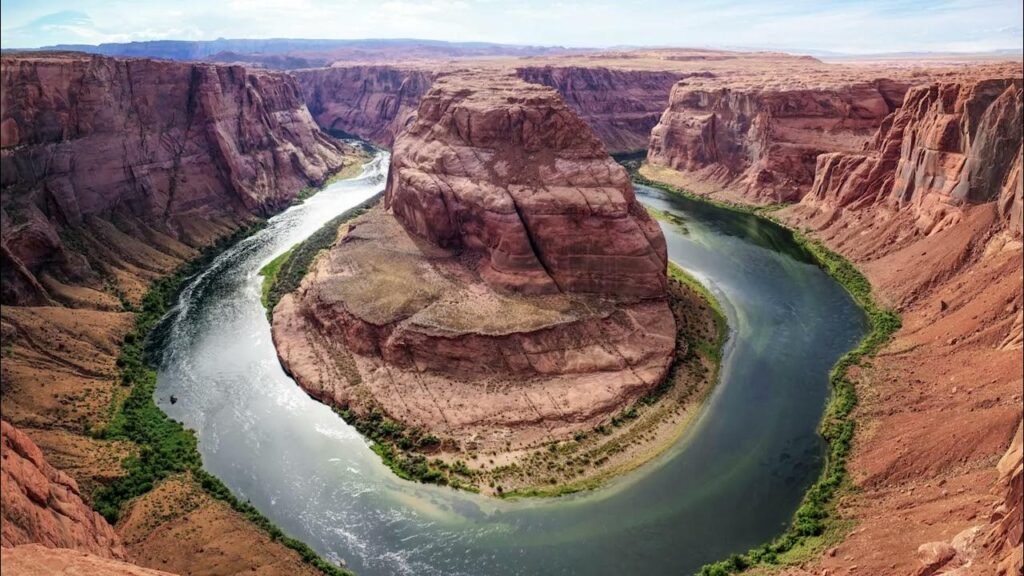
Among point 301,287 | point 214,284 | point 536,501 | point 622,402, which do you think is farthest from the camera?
point 214,284

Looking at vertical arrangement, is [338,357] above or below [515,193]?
below

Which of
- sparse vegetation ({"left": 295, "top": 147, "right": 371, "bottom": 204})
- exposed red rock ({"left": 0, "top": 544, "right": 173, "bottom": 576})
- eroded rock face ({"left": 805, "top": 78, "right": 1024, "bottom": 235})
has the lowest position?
exposed red rock ({"left": 0, "top": 544, "right": 173, "bottom": 576})

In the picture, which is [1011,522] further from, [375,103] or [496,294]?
[375,103]

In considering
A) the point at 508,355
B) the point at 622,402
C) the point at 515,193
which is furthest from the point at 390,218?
the point at 622,402

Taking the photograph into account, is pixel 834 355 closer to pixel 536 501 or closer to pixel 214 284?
pixel 536 501

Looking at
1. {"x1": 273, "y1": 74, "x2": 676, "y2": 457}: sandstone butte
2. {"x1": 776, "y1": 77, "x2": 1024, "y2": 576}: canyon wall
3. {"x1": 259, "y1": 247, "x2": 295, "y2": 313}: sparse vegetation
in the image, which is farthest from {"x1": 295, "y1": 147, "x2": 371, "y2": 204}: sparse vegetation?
{"x1": 776, "y1": 77, "x2": 1024, "y2": 576}: canyon wall

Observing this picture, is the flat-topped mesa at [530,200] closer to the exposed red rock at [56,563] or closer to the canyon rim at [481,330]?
the canyon rim at [481,330]

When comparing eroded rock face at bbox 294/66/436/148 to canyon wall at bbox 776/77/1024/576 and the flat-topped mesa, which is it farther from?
canyon wall at bbox 776/77/1024/576
